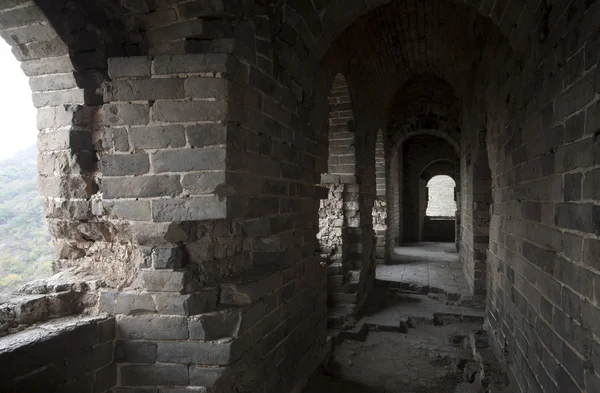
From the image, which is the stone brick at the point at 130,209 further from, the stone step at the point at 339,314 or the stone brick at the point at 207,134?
the stone step at the point at 339,314

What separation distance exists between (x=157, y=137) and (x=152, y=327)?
3.70 ft

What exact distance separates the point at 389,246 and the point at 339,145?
15.4 ft

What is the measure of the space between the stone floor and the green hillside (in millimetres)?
6140

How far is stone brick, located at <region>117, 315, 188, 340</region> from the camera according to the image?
7.55ft

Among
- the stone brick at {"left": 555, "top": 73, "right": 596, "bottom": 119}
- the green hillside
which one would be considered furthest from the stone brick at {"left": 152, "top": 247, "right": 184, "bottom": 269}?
the stone brick at {"left": 555, "top": 73, "right": 596, "bottom": 119}

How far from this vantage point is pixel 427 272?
28.4ft

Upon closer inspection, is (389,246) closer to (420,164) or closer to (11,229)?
(420,164)

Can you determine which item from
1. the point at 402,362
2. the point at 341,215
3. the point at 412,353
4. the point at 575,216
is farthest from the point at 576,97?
the point at 341,215

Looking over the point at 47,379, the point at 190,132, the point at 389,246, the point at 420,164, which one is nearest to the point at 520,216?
the point at 190,132

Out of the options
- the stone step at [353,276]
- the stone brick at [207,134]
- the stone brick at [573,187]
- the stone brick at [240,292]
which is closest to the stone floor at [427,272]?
the stone step at [353,276]

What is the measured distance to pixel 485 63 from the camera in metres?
4.96

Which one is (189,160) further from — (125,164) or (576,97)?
(576,97)

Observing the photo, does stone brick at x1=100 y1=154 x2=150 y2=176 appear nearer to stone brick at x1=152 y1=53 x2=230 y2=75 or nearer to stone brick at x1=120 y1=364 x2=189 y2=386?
stone brick at x1=152 y1=53 x2=230 y2=75

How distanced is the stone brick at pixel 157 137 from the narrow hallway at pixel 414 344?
237 cm
